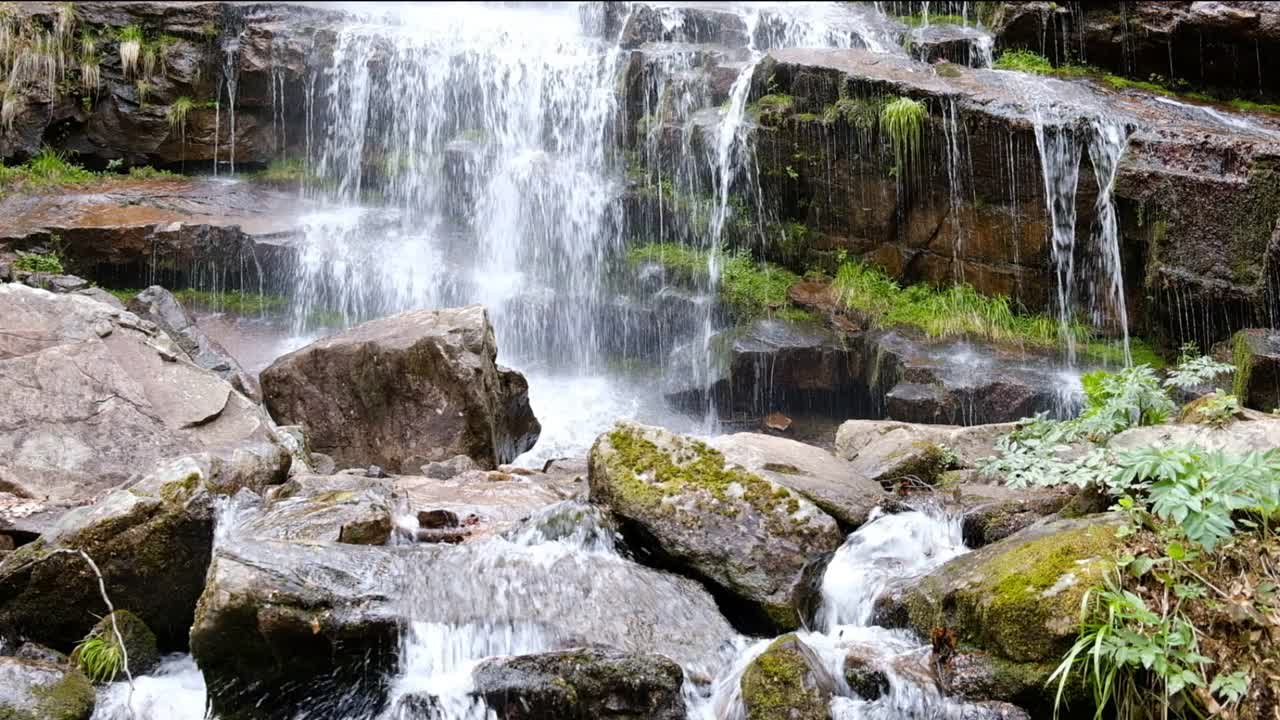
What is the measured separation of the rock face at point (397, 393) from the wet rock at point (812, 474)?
112 inches

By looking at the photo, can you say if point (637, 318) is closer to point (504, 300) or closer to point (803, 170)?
point (504, 300)

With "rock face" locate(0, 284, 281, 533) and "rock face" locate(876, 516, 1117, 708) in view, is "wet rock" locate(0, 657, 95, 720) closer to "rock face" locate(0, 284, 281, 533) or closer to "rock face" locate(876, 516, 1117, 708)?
"rock face" locate(0, 284, 281, 533)

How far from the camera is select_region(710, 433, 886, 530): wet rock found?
5544mm

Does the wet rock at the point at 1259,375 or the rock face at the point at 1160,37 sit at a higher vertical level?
the rock face at the point at 1160,37

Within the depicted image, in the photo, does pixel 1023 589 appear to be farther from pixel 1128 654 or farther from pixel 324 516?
pixel 324 516

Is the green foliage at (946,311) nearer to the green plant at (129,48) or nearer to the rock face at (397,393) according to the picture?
the rock face at (397,393)

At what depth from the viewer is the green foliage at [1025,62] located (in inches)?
492

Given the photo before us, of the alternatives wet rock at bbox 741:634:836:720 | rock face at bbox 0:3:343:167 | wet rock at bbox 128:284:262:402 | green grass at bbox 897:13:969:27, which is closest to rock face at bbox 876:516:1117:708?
wet rock at bbox 741:634:836:720

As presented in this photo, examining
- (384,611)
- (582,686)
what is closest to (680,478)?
(582,686)

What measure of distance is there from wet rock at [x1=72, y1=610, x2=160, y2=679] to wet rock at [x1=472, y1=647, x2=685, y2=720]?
1.73 metres

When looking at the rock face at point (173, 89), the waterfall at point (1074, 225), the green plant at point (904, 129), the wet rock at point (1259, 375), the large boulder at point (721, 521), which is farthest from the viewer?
the rock face at point (173, 89)

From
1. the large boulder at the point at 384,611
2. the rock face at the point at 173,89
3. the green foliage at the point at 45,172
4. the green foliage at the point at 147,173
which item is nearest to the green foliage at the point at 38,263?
the green foliage at the point at 45,172

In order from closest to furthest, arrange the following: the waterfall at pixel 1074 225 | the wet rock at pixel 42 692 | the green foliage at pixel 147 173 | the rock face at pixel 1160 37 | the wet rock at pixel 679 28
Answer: the wet rock at pixel 42 692 → the waterfall at pixel 1074 225 → the rock face at pixel 1160 37 → the green foliage at pixel 147 173 → the wet rock at pixel 679 28

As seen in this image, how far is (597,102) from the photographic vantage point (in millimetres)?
13609
